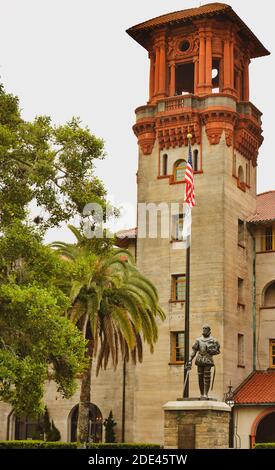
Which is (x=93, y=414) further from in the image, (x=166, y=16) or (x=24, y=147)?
(x=24, y=147)

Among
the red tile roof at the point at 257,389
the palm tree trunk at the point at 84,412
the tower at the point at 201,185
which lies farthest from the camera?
the tower at the point at 201,185

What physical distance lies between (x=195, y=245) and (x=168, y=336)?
547 centimetres

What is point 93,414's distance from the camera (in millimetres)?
55625

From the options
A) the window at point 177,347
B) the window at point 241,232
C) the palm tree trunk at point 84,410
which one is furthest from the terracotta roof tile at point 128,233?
the palm tree trunk at point 84,410

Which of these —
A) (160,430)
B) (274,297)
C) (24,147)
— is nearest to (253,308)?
(274,297)

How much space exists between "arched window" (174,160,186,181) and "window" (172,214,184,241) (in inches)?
93.4

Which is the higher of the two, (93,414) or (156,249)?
(156,249)

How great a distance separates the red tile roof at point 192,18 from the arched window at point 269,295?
15.6 m

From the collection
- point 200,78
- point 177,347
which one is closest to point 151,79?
point 200,78

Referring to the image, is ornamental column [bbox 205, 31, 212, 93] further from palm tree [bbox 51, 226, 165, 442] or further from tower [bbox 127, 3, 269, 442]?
palm tree [bbox 51, 226, 165, 442]

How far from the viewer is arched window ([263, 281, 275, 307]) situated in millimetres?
53159

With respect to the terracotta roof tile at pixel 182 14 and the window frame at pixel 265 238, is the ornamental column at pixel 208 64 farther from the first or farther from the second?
the window frame at pixel 265 238

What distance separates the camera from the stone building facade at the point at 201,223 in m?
49.5

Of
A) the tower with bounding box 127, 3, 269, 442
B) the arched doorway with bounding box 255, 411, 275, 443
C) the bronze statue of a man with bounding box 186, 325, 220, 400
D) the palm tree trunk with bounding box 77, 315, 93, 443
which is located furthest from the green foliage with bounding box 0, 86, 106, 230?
the arched doorway with bounding box 255, 411, 275, 443
